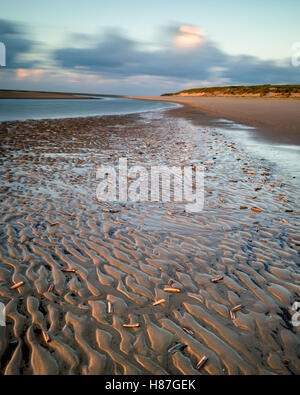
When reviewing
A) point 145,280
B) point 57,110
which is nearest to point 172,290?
point 145,280

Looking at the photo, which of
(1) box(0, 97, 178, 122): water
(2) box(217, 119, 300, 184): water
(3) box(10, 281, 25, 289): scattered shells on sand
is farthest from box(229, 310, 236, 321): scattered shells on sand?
(1) box(0, 97, 178, 122): water

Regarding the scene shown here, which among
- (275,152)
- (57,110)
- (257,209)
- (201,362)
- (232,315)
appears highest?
(57,110)

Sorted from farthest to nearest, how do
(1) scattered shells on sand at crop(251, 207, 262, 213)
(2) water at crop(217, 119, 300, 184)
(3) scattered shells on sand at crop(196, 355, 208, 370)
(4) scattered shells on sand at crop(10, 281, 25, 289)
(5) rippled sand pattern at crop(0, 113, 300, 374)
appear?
(2) water at crop(217, 119, 300, 184) → (1) scattered shells on sand at crop(251, 207, 262, 213) → (4) scattered shells on sand at crop(10, 281, 25, 289) → (5) rippled sand pattern at crop(0, 113, 300, 374) → (3) scattered shells on sand at crop(196, 355, 208, 370)

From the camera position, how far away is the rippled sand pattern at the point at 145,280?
2.63m

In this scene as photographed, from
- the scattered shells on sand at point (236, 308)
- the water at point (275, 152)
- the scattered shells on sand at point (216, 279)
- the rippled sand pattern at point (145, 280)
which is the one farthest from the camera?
the water at point (275, 152)

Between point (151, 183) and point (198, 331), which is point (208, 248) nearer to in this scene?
point (198, 331)

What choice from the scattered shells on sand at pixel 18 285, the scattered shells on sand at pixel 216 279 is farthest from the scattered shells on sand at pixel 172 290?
the scattered shells on sand at pixel 18 285

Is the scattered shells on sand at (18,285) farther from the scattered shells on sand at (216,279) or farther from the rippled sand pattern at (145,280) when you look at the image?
the scattered shells on sand at (216,279)

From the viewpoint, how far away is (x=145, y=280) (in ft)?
12.3

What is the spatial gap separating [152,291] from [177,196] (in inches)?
150

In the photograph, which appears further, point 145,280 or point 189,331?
point 145,280

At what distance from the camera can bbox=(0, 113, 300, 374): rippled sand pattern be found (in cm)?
263

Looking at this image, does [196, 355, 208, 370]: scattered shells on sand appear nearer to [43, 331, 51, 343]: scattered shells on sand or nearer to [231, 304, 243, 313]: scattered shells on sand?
[231, 304, 243, 313]: scattered shells on sand

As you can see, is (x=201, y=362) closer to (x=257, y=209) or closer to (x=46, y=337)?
(x=46, y=337)
